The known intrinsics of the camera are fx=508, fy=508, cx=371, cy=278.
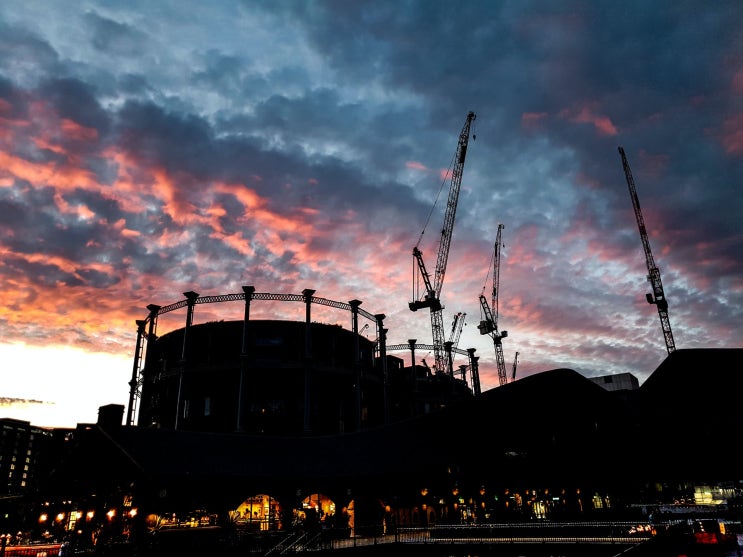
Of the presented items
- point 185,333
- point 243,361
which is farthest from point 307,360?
point 185,333

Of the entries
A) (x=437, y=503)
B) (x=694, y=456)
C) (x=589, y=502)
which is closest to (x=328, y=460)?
(x=437, y=503)

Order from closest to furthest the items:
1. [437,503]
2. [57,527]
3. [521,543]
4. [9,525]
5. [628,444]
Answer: [9,525]
[521,543]
[57,527]
[628,444]
[437,503]

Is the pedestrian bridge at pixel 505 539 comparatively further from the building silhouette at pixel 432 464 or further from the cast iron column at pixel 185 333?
the cast iron column at pixel 185 333

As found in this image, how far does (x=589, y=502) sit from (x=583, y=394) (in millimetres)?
8263

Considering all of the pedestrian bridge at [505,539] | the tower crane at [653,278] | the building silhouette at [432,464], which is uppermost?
the tower crane at [653,278]

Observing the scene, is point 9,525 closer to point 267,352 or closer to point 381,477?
point 381,477

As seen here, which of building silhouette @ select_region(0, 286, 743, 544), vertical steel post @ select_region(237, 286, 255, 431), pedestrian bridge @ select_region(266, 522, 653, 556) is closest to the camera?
pedestrian bridge @ select_region(266, 522, 653, 556)

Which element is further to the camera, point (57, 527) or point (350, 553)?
point (57, 527)

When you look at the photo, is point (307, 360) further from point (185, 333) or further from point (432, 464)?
point (432, 464)

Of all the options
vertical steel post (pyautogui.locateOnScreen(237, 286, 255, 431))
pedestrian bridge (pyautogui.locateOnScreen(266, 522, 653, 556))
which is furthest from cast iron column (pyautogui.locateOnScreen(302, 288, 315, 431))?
pedestrian bridge (pyautogui.locateOnScreen(266, 522, 653, 556))

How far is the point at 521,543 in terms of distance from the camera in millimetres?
33312

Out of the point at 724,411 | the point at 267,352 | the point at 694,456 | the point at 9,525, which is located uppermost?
the point at 267,352

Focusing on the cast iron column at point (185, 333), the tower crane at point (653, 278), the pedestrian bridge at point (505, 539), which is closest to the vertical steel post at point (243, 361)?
the cast iron column at point (185, 333)

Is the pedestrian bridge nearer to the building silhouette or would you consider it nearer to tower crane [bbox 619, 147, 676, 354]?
the building silhouette
